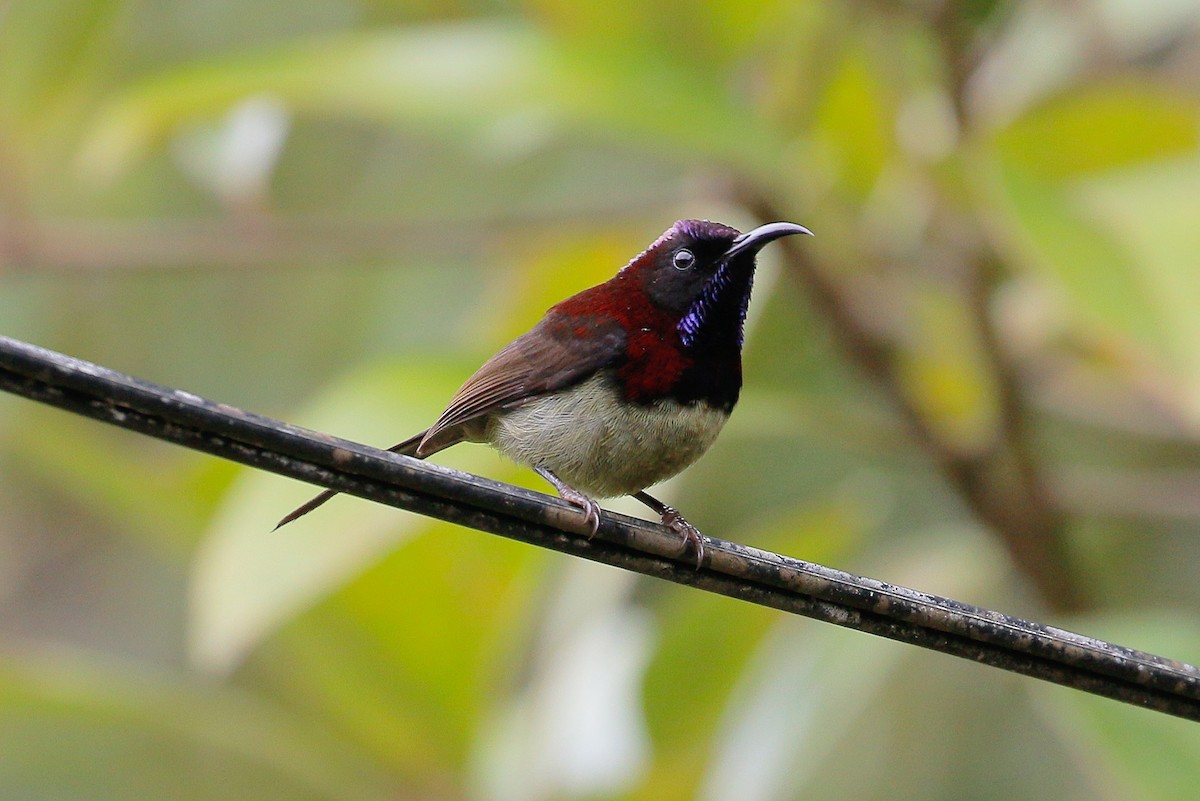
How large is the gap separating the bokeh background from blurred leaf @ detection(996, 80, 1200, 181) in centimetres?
1

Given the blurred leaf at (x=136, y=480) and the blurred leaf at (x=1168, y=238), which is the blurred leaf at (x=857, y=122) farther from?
the blurred leaf at (x=136, y=480)

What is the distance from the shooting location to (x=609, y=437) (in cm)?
253

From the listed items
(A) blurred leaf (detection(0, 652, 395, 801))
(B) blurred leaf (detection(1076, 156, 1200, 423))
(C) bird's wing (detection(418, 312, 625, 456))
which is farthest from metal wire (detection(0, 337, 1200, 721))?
(A) blurred leaf (detection(0, 652, 395, 801))

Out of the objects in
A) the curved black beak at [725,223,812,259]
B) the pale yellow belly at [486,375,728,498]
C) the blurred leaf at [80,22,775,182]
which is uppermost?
the blurred leaf at [80,22,775,182]

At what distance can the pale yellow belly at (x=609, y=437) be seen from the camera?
249cm

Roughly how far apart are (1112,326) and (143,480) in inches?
96.8

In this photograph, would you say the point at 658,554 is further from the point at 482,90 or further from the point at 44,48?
the point at 44,48

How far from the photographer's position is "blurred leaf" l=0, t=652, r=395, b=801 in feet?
13.5

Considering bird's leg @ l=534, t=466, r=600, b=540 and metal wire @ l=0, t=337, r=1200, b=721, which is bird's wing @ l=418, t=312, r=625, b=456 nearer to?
bird's leg @ l=534, t=466, r=600, b=540

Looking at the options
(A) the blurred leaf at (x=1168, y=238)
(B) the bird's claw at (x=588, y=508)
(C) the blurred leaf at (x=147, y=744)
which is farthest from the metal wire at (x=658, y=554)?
(C) the blurred leaf at (x=147, y=744)

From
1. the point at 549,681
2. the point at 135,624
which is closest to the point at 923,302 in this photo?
the point at 549,681

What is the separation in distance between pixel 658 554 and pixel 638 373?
0.75 meters

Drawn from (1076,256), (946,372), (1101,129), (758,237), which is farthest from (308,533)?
(1101,129)

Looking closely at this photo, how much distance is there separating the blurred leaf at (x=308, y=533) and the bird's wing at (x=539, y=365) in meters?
0.30
